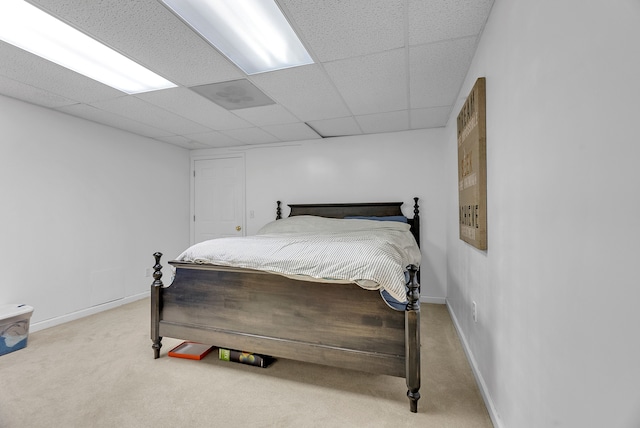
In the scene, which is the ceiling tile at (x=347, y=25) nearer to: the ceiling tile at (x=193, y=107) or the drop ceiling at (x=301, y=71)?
the drop ceiling at (x=301, y=71)

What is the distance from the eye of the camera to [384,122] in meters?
3.45

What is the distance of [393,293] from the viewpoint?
1.67 meters

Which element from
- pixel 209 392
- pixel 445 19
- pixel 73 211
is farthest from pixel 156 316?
pixel 445 19

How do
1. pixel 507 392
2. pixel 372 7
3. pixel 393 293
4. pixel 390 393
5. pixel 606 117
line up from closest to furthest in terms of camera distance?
pixel 606 117 → pixel 507 392 → pixel 372 7 → pixel 393 293 → pixel 390 393

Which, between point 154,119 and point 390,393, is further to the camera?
point 154,119

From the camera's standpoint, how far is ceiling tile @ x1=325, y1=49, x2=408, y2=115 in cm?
205

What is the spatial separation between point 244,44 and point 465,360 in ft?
8.95

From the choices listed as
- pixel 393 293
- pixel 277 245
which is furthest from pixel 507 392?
pixel 277 245

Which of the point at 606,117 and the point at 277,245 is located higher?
the point at 606,117

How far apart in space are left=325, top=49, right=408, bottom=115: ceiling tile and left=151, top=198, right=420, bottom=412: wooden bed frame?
143 centimetres

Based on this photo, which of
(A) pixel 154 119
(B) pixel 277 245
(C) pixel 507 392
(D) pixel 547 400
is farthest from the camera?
(A) pixel 154 119

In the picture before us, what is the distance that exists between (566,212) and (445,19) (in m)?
1.33

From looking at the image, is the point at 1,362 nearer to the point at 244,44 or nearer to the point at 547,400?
the point at 244,44

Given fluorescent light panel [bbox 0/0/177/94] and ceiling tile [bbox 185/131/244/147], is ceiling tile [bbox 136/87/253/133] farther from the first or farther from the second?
ceiling tile [bbox 185/131/244/147]
